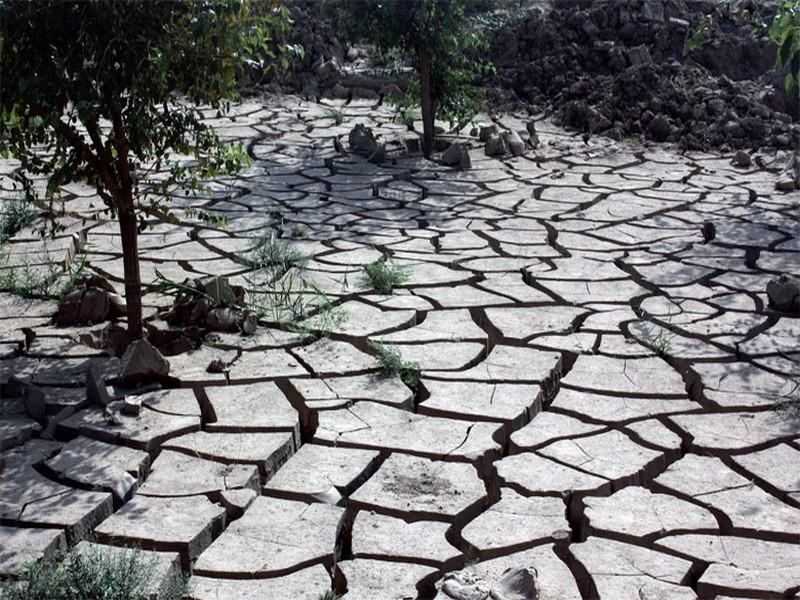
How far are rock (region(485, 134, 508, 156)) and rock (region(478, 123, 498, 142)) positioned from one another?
183 millimetres

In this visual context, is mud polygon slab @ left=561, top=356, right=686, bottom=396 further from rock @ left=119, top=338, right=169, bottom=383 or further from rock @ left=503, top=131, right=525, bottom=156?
rock @ left=503, top=131, right=525, bottom=156

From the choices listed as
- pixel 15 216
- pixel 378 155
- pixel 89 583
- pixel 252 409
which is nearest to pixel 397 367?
pixel 252 409

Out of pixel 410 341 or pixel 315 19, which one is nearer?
pixel 410 341

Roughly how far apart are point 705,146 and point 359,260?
175 inches

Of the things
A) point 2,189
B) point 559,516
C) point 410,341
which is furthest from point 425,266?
point 2,189

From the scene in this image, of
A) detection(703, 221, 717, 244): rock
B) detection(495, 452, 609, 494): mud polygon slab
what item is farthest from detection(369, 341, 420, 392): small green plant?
detection(703, 221, 717, 244): rock

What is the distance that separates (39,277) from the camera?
203 inches

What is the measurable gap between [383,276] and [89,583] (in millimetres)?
2686

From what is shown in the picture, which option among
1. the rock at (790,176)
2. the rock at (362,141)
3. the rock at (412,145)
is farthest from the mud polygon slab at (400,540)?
the rock at (412,145)

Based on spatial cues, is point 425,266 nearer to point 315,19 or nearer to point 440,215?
point 440,215

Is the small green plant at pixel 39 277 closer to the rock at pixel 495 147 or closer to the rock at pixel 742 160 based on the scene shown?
the rock at pixel 495 147

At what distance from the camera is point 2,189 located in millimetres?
7066

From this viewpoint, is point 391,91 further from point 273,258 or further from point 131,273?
point 131,273

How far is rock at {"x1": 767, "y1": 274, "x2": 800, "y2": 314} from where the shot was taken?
15.9ft
